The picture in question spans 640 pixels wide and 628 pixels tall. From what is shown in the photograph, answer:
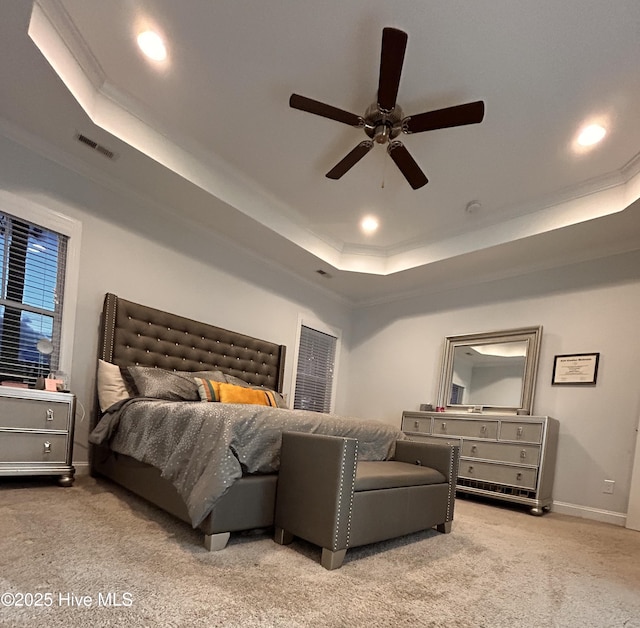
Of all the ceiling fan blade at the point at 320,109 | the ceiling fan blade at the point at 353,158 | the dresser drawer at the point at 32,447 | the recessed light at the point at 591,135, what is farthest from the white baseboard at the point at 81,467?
the recessed light at the point at 591,135

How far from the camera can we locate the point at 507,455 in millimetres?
3834

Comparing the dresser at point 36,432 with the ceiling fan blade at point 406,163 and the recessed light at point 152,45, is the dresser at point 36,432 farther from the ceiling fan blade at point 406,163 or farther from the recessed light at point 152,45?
the ceiling fan blade at point 406,163

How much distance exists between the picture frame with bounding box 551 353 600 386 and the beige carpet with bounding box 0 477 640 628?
169cm

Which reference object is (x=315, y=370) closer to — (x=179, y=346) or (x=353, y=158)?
(x=179, y=346)

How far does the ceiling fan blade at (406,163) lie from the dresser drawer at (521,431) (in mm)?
2469

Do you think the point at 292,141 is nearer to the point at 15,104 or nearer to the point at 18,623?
the point at 15,104

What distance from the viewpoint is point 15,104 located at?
2740 millimetres

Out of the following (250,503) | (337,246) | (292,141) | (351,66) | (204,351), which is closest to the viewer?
(250,503)

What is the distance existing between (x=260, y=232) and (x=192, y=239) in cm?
72

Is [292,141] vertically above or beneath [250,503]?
above

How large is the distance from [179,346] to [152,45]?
8.12 ft

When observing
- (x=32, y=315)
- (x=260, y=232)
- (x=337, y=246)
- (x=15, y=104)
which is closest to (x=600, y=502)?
(x=337, y=246)

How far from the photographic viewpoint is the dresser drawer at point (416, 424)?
456 cm

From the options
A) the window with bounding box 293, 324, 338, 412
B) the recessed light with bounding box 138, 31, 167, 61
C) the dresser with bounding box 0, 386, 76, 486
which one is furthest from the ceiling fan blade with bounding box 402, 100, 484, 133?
the window with bounding box 293, 324, 338, 412
